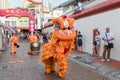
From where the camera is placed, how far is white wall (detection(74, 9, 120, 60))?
1839 cm

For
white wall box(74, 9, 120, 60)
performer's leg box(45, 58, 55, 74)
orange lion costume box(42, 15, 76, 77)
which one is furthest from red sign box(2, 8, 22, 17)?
orange lion costume box(42, 15, 76, 77)

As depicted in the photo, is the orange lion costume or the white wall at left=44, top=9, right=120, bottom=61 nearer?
the orange lion costume

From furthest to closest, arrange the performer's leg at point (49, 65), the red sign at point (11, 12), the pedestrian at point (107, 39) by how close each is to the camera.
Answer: the red sign at point (11, 12), the pedestrian at point (107, 39), the performer's leg at point (49, 65)

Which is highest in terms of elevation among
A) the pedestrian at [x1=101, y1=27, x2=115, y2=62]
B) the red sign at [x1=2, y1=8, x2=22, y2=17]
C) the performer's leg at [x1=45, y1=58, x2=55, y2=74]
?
the red sign at [x1=2, y1=8, x2=22, y2=17]

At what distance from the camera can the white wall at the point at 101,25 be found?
18391 mm

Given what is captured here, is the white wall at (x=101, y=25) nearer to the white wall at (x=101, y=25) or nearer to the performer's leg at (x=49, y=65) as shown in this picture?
the white wall at (x=101, y=25)

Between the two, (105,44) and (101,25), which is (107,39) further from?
(101,25)

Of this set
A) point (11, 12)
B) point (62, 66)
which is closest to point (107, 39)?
point (62, 66)

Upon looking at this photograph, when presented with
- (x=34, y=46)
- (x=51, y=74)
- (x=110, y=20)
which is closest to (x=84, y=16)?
(x=34, y=46)

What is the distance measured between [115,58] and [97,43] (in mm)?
2830

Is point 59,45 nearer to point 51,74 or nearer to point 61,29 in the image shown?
point 61,29

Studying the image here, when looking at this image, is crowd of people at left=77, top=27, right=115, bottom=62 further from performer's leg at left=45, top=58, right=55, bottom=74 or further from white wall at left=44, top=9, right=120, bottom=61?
performer's leg at left=45, top=58, right=55, bottom=74

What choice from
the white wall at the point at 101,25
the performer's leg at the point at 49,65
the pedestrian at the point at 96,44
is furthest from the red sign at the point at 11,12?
the performer's leg at the point at 49,65

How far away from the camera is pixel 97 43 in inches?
836
